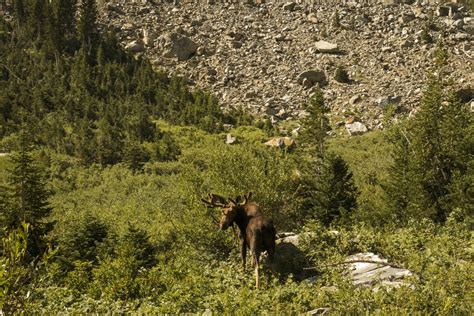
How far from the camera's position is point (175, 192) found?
38.5 meters

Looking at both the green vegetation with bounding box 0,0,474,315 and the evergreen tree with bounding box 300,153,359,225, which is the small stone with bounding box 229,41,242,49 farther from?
the evergreen tree with bounding box 300,153,359,225

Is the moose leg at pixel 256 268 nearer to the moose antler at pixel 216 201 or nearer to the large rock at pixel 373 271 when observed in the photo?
the moose antler at pixel 216 201

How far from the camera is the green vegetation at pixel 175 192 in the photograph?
8.32m

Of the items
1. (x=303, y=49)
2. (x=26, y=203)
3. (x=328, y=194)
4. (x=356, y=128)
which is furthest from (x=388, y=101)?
(x=26, y=203)

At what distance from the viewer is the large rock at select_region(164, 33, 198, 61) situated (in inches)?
2867

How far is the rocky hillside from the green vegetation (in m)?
5.40

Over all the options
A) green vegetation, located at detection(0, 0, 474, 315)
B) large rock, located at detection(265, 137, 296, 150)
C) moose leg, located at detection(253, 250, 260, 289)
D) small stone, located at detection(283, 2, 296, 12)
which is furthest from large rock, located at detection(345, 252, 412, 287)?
small stone, located at detection(283, 2, 296, 12)

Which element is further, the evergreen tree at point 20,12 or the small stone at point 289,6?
the small stone at point 289,6

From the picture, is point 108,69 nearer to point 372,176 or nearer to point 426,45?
point 372,176

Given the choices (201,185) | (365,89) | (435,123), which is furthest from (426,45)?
(201,185)

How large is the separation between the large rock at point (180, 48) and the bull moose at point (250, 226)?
210 feet

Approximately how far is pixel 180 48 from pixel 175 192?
40.5 m

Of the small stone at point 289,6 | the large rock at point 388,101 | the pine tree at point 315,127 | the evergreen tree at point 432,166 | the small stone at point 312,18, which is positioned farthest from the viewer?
the small stone at point 289,6

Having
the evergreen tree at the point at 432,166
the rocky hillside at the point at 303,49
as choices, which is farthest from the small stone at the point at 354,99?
the evergreen tree at the point at 432,166
